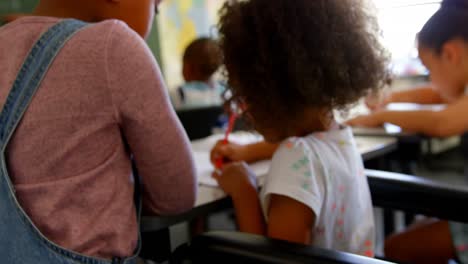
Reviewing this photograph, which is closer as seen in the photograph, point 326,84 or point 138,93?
point 138,93

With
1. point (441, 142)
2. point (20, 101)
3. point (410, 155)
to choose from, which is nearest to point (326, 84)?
point (20, 101)

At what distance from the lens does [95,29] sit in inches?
19.6

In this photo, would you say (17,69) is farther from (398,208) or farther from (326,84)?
(398,208)

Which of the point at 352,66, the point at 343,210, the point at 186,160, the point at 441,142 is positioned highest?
the point at 352,66

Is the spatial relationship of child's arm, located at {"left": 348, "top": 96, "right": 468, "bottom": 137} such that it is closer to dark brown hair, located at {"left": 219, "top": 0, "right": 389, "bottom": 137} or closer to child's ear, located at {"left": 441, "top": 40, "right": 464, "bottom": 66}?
child's ear, located at {"left": 441, "top": 40, "right": 464, "bottom": 66}

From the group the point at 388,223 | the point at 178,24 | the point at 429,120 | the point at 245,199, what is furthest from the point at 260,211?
the point at 178,24

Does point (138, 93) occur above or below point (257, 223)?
above

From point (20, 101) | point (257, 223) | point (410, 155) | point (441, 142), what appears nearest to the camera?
point (20, 101)

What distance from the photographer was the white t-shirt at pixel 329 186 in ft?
2.11

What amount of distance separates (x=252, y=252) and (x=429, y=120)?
0.76 meters

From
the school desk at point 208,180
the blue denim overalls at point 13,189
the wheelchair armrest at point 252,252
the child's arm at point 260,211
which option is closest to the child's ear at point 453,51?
the school desk at point 208,180

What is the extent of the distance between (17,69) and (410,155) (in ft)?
3.81

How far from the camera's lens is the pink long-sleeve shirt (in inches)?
19.5

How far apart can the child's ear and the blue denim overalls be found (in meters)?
0.89
